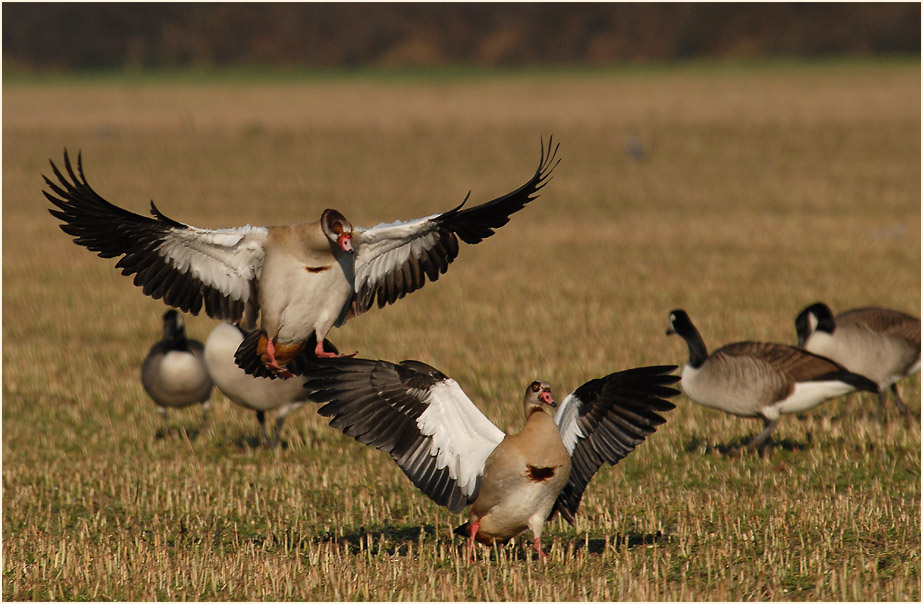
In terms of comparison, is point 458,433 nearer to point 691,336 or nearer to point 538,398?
point 538,398

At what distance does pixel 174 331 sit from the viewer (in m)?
11.1

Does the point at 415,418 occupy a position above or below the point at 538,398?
below

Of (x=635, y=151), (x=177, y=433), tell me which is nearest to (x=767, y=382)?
(x=177, y=433)

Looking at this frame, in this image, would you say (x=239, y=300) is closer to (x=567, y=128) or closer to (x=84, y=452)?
(x=84, y=452)

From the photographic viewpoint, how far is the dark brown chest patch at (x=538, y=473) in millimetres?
6945

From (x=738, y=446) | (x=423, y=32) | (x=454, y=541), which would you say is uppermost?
(x=423, y=32)

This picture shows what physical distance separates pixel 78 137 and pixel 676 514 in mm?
40955

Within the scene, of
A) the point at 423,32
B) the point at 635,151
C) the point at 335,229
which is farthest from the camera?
the point at 423,32

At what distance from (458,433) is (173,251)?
2264 millimetres

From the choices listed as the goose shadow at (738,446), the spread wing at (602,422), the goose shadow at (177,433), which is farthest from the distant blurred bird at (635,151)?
the spread wing at (602,422)

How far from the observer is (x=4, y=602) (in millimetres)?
6863

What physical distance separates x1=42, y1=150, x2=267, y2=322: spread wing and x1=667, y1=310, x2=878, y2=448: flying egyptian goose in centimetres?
414

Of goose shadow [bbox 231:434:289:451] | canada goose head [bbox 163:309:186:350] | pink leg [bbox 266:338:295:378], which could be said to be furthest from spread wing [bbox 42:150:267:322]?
canada goose head [bbox 163:309:186:350]

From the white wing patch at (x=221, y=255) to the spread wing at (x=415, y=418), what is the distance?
931mm
